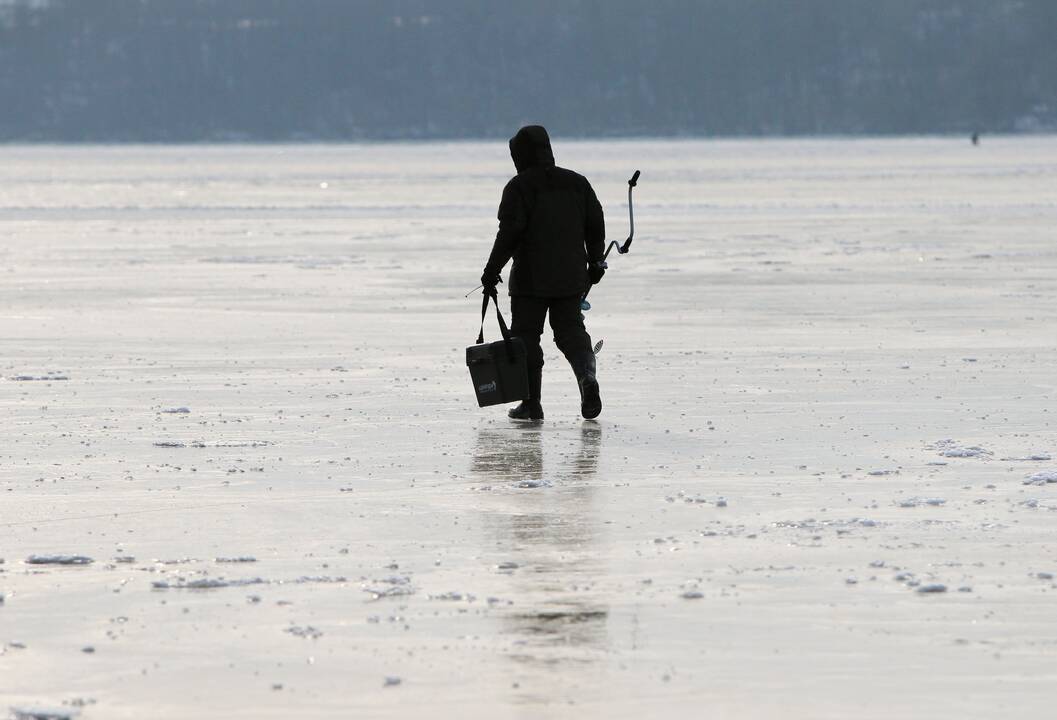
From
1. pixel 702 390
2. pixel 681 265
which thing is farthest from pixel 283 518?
pixel 681 265

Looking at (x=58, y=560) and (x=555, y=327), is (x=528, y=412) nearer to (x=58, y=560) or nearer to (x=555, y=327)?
A: (x=555, y=327)

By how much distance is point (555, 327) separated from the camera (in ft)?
36.9

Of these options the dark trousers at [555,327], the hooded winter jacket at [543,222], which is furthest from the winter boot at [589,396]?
the hooded winter jacket at [543,222]

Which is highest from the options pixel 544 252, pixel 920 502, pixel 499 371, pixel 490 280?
pixel 544 252

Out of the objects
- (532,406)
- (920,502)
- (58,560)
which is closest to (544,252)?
(532,406)

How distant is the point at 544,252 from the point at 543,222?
15 centimetres

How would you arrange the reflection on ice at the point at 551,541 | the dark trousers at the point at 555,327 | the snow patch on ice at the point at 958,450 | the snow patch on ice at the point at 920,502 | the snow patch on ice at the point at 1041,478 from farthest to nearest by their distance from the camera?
the dark trousers at the point at 555,327
the snow patch on ice at the point at 958,450
the snow patch on ice at the point at 1041,478
the snow patch on ice at the point at 920,502
the reflection on ice at the point at 551,541

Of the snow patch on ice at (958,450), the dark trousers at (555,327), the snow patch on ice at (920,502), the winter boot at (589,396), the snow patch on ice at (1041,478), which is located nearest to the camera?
the snow patch on ice at (920,502)

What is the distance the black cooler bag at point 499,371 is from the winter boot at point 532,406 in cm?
5

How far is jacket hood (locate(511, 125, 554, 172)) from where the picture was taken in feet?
36.0

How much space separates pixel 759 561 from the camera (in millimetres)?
7113

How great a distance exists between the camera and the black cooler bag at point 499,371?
1102cm

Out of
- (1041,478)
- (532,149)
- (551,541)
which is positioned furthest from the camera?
(532,149)

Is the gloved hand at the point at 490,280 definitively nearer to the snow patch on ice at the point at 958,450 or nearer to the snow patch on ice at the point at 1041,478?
the snow patch on ice at the point at 958,450
